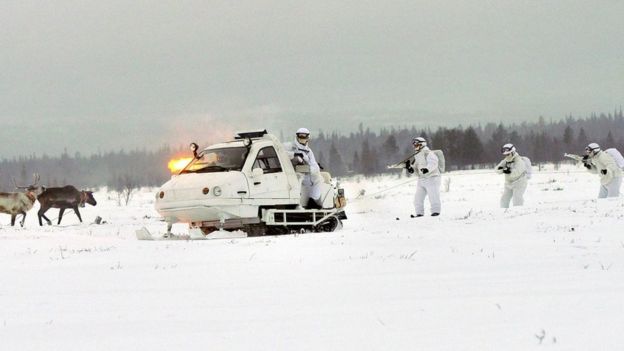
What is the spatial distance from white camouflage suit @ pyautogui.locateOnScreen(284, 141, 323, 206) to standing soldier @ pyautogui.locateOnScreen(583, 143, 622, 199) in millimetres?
8958

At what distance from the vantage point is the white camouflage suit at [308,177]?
46.0 feet

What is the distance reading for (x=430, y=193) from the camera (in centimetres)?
1591

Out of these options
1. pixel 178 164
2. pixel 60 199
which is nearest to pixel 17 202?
pixel 60 199

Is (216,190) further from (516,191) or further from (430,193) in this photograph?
(516,191)

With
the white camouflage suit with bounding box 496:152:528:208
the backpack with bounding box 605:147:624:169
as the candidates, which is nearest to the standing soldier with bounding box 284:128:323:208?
the white camouflage suit with bounding box 496:152:528:208

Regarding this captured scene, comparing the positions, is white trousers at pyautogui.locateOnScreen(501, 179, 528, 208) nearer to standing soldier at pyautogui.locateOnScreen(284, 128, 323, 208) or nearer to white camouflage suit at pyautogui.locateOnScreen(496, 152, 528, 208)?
white camouflage suit at pyautogui.locateOnScreen(496, 152, 528, 208)

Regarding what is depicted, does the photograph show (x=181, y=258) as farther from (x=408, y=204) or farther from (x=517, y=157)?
(x=408, y=204)

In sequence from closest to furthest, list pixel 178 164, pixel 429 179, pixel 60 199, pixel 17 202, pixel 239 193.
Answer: pixel 239 193 → pixel 178 164 → pixel 429 179 → pixel 17 202 → pixel 60 199

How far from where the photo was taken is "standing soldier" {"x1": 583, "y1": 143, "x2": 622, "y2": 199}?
60.1ft

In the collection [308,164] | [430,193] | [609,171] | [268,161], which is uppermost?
[268,161]

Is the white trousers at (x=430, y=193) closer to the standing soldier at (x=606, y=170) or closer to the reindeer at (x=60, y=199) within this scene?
the standing soldier at (x=606, y=170)

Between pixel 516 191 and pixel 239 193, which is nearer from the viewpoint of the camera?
pixel 239 193

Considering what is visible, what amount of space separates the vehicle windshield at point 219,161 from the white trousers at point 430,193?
5088 mm

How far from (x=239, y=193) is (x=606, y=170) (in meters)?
11.4
